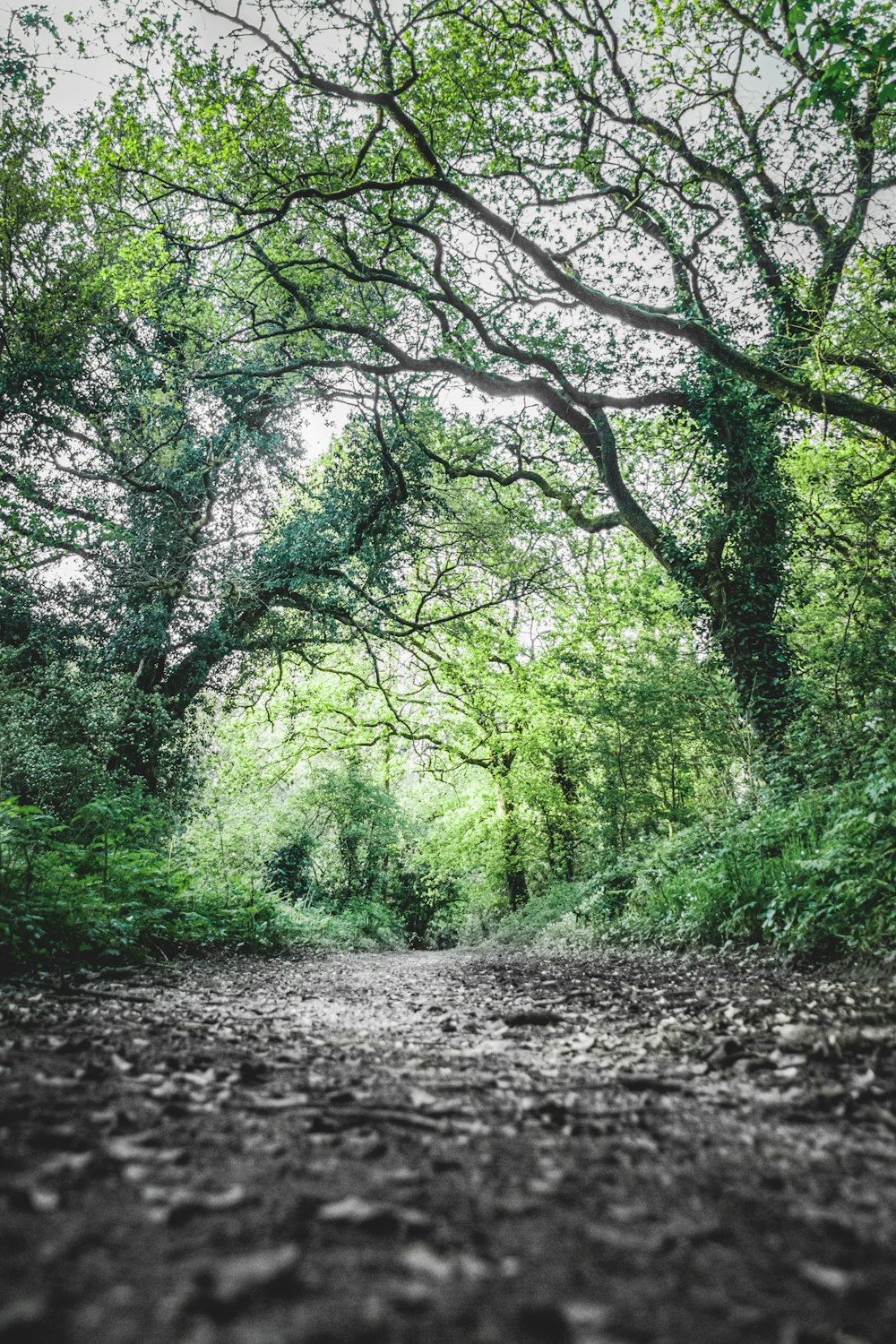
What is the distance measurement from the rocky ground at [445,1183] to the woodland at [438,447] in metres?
3.31

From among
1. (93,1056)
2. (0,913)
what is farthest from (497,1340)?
(0,913)

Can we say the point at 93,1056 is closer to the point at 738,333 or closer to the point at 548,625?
the point at 738,333

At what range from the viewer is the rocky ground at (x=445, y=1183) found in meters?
1.16

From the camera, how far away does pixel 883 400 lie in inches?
416

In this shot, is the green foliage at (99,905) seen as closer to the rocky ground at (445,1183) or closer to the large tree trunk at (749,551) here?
the rocky ground at (445,1183)

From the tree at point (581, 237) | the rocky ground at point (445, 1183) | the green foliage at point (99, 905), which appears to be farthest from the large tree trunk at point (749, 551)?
the green foliage at point (99, 905)

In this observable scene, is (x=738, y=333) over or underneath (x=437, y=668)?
over

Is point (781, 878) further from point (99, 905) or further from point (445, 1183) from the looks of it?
point (99, 905)

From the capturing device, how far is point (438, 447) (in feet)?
47.1

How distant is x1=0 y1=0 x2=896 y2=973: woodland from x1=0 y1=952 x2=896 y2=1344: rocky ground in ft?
10.8

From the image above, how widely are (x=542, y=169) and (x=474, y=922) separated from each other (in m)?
20.2

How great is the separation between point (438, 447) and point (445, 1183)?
Result: 1409 cm

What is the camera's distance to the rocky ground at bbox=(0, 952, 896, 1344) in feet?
3.80

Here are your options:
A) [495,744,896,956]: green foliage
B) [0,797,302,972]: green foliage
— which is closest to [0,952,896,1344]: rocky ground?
[0,797,302,972]: green foliage
